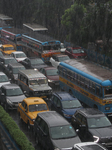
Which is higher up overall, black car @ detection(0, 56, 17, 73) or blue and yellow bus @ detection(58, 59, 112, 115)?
blue and yellow bus @ detection(58, 59, 112, 115)

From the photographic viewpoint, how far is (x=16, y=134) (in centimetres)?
1362

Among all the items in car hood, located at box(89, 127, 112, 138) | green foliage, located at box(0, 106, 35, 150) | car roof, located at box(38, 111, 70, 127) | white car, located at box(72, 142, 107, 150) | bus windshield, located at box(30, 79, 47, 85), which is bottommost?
bus windshield, located at box(30, 79, 47, 85)

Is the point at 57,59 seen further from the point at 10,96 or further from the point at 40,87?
the point at 10,96

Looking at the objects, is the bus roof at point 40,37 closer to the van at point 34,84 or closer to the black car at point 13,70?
the black car at point 13,70

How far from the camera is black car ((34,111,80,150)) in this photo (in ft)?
43.4

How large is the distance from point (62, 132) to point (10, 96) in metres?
7.87

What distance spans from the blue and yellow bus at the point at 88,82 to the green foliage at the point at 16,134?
6.07 metres

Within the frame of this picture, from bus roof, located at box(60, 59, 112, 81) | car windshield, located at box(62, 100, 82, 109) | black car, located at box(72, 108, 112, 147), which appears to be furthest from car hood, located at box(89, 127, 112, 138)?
bus roof, located at box(60, 59, 112, 81)

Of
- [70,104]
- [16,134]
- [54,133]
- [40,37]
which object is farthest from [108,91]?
[40,37]

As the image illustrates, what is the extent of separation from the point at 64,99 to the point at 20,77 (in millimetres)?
6910

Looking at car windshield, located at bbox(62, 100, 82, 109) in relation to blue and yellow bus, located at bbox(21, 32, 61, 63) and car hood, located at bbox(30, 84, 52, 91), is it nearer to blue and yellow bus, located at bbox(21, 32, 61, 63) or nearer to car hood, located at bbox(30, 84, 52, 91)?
car hood, located at bbox(30, 84, 52, 91)

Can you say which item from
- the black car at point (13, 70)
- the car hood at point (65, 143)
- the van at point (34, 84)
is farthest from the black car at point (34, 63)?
the car hood at point (65, 143)

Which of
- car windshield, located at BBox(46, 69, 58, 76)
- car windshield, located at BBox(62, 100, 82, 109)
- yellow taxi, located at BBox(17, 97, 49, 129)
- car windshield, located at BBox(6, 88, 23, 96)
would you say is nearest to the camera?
yellow taxi, located at BBox(17, 97, 49, 129)

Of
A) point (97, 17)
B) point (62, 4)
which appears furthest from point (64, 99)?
point (62, 4)
